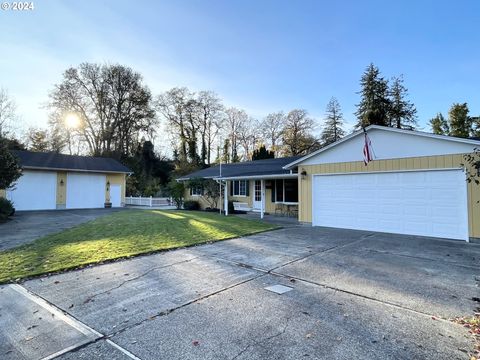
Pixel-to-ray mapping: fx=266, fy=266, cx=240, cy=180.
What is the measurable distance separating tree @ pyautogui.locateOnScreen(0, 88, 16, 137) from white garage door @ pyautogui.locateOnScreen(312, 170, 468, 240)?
27.1 metres

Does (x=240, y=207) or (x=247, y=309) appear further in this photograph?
(x=240, y=207)

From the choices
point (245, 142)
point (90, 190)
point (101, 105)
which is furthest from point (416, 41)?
point (101, 105)

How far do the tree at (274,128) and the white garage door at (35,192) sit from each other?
23.4 metres

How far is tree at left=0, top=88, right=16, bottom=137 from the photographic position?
23.1 metres

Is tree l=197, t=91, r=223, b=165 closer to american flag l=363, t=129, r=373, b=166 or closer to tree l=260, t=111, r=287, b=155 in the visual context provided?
tree l=260, t=111, r=287, b=155

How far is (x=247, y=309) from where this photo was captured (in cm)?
363

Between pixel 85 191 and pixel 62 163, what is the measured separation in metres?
2.63

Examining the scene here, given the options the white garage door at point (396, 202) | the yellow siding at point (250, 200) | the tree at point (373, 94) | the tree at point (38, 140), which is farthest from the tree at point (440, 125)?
the tree at point (38, 140)

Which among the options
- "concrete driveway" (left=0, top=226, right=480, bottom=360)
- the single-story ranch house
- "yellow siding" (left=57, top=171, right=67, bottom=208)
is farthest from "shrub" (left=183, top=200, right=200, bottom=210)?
"concrete driveway" (left=0, top=226, right=480, bottom=360)

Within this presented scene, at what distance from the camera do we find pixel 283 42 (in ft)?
39.7

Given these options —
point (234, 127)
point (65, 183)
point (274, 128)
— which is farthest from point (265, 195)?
point (234, 127)

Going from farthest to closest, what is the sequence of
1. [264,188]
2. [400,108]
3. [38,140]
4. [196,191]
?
1. [400,108]
2. [38,140]
3. [196,191]
4. [264,188]

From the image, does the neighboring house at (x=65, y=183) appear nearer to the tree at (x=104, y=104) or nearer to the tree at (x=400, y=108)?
the tree at (x=104, y=104)

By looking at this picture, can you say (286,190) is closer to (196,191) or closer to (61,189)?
(196,191)
